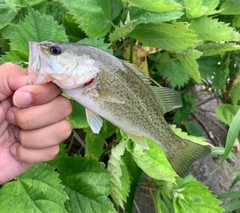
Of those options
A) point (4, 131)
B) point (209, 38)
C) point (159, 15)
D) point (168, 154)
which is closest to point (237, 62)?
point (209, 38)

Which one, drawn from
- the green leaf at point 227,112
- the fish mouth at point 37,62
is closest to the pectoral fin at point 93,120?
the fish mouth at point 37,62

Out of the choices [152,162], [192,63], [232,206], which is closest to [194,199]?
[152,162]

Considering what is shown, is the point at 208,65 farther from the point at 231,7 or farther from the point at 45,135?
the point at 45,135

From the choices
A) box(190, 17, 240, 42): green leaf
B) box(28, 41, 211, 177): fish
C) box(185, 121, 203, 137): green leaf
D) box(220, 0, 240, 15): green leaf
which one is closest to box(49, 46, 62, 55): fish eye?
box(28, 41, 211, 177): fish

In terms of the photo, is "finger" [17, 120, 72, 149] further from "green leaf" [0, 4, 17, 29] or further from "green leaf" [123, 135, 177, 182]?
"green leaf" [0, 4, 17, 29]

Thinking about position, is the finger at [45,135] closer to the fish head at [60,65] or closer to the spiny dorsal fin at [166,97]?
the fish head at [60,65]

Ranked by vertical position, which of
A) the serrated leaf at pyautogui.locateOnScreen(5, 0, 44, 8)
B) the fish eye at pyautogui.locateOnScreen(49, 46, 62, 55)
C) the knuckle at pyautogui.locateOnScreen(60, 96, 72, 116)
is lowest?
the knuckle at pyautogui.locateOnScreen(60, 96, 72, 116)
